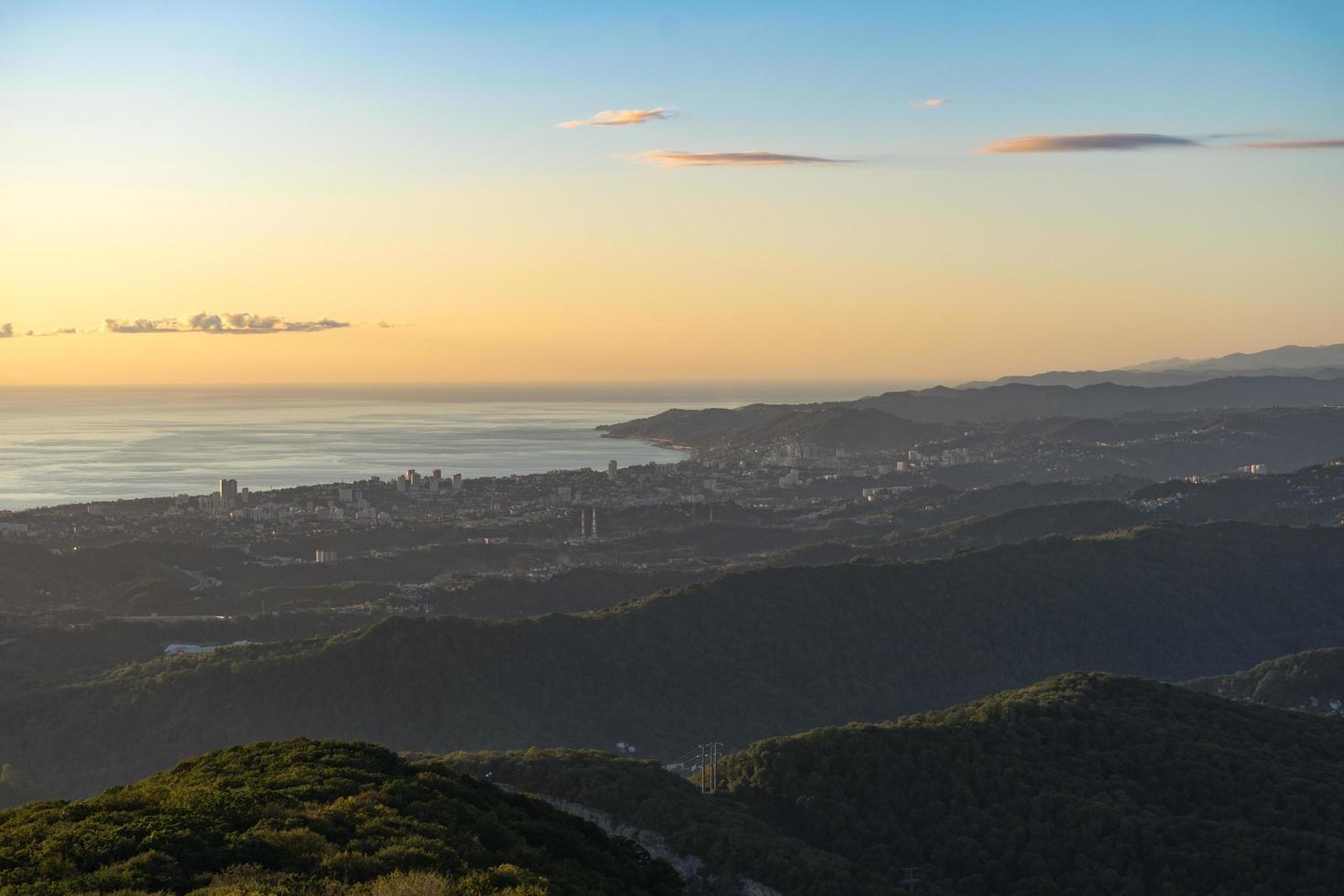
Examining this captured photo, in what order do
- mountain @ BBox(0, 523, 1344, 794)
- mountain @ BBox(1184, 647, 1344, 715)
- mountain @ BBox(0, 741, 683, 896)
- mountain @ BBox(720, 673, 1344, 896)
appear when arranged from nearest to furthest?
mountain @ BBox(0, 741, 683, 896)
mountain @ BBox(720, 673, 1344, 896)
mountain @ BBox(0, 523, 1344, 794)
mountain @ BBox(1184, 647, 1344, 715)

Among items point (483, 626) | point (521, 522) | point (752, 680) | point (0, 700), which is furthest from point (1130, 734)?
point (521, 522)

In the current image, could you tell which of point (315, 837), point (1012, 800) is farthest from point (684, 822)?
point (315, 837)

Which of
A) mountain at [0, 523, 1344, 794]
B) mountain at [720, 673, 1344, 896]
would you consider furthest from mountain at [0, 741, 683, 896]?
mountain at [0, 523, 1344, 794]

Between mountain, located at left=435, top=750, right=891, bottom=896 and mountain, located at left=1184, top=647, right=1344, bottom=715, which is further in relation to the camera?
mountain, located at left=1184, top=647, right=1344, bottom=715

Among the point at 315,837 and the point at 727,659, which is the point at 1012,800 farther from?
the point at 727,659

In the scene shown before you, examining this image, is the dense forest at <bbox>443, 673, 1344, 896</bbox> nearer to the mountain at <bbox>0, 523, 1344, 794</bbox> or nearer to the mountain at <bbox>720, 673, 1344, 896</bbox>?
the mountain at <bbox>720, 673, 1344, 896</bbox>

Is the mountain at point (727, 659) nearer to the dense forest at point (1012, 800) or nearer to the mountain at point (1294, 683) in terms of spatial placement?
the mountain at point (1294, 683)

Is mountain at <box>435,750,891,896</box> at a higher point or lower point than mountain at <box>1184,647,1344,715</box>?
higher
